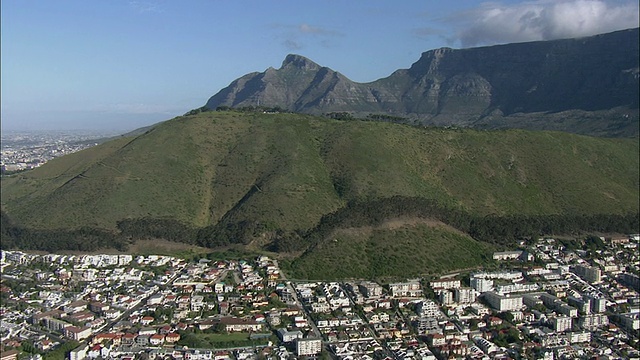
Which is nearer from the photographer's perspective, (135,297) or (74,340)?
(74,340)

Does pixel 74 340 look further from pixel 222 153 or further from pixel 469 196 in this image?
pixel 469 196

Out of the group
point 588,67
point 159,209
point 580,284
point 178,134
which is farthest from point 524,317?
point 588,67

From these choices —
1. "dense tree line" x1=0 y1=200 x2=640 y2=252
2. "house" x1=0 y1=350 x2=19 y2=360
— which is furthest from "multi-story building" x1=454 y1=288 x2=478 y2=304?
"house" x1=0 y1=350 x2=19 y2=360

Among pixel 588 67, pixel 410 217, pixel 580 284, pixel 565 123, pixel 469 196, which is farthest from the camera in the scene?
pixel 588 67

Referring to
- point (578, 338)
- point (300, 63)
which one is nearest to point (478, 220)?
point (578, 338)

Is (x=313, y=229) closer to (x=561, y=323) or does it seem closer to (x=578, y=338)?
(x=561, y=323)

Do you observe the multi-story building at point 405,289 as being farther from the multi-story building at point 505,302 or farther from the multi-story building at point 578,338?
the multi-story building at point 578,338

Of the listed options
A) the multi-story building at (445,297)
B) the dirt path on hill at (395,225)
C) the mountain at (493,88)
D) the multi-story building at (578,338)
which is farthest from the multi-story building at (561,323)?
the mountain at (493,88)
